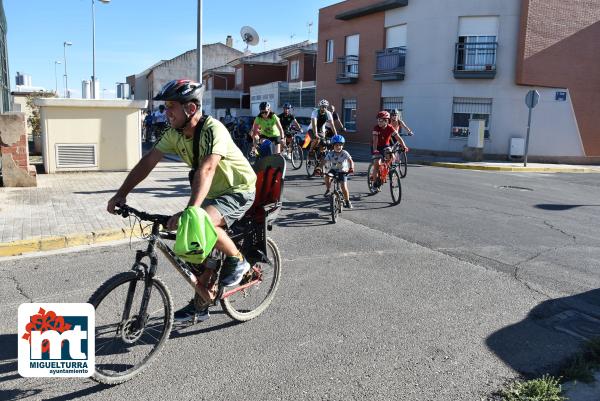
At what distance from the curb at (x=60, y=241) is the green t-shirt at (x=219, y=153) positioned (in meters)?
3.41

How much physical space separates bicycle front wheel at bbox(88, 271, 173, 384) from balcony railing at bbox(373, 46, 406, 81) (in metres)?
24.2


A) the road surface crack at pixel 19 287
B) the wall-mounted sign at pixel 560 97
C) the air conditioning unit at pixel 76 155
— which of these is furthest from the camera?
the wall-mounted sign at pixel 560 97

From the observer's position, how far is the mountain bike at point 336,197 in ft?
27.7

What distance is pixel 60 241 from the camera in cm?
660

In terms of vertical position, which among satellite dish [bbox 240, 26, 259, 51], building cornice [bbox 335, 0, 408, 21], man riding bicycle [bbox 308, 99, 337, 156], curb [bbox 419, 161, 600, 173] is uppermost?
satellite dish [bbox 240, 26, 259, 51]

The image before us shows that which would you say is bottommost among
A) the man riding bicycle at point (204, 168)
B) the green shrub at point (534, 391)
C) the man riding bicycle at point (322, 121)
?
the green shrub at point (534, 391)

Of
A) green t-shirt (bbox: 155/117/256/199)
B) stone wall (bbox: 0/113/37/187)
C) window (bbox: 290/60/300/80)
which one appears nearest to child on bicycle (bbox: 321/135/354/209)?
green t-shirt (bbox: 155/117/256/199)

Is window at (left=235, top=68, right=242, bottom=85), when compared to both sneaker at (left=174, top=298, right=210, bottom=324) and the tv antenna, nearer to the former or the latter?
the tv antenna

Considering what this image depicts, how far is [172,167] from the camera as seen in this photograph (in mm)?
14945

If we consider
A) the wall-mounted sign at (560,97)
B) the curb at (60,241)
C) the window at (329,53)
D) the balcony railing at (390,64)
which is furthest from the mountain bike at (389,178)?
the window at (329,53)

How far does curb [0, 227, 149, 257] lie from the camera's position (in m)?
6.27

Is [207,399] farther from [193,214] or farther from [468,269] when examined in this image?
[468,269]

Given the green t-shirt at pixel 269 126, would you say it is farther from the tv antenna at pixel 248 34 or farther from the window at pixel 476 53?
the tv antenna at pixel 248 34

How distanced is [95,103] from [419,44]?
17.8m
